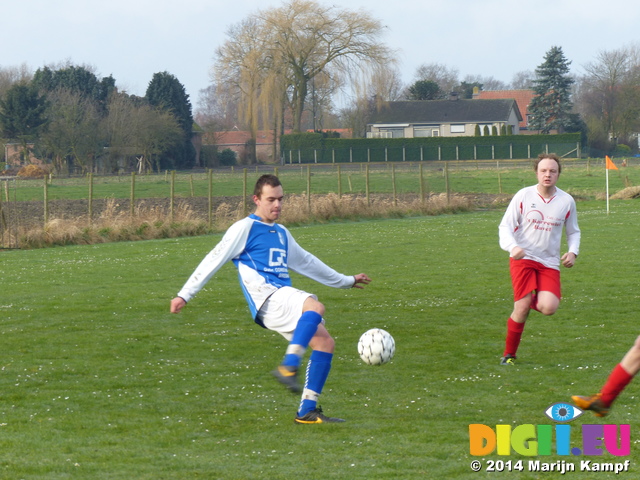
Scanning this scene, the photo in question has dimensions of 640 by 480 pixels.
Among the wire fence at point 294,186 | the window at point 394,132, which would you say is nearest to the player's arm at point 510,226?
the wire fence at point 294,186

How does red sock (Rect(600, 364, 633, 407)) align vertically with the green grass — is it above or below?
below

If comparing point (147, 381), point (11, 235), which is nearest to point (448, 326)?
point (147, 381)

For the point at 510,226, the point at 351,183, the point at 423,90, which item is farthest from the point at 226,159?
the point at 510,226

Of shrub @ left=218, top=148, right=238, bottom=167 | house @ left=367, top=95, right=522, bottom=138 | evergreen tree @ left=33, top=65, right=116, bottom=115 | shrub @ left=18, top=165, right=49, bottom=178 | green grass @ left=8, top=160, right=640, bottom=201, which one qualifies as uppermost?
evergreen tree @ left=33, top=65, right=116, bottom=115

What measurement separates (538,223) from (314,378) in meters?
3.07

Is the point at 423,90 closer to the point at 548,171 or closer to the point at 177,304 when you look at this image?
the point at 548,171

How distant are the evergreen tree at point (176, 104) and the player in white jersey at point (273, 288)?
221 feet

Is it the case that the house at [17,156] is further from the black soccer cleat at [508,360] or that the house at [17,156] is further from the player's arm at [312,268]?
the player's arm at [312,268]

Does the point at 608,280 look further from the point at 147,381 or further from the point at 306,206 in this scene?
the point at 306,206

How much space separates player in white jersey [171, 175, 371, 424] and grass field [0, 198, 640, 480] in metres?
0.40

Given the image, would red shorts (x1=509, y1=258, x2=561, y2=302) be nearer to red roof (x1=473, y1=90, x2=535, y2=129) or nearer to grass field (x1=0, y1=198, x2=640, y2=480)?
grass field (x1=0, y1=198, x2=640, y2=480)

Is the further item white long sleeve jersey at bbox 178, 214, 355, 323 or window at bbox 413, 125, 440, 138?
window at bbox 413, 125, 440, 138

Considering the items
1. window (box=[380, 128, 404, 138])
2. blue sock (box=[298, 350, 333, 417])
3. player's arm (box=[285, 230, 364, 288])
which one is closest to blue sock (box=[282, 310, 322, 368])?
blue sock (box=[298, 350, 333, 417])

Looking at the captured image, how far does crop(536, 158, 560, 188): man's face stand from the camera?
7.85 meters
